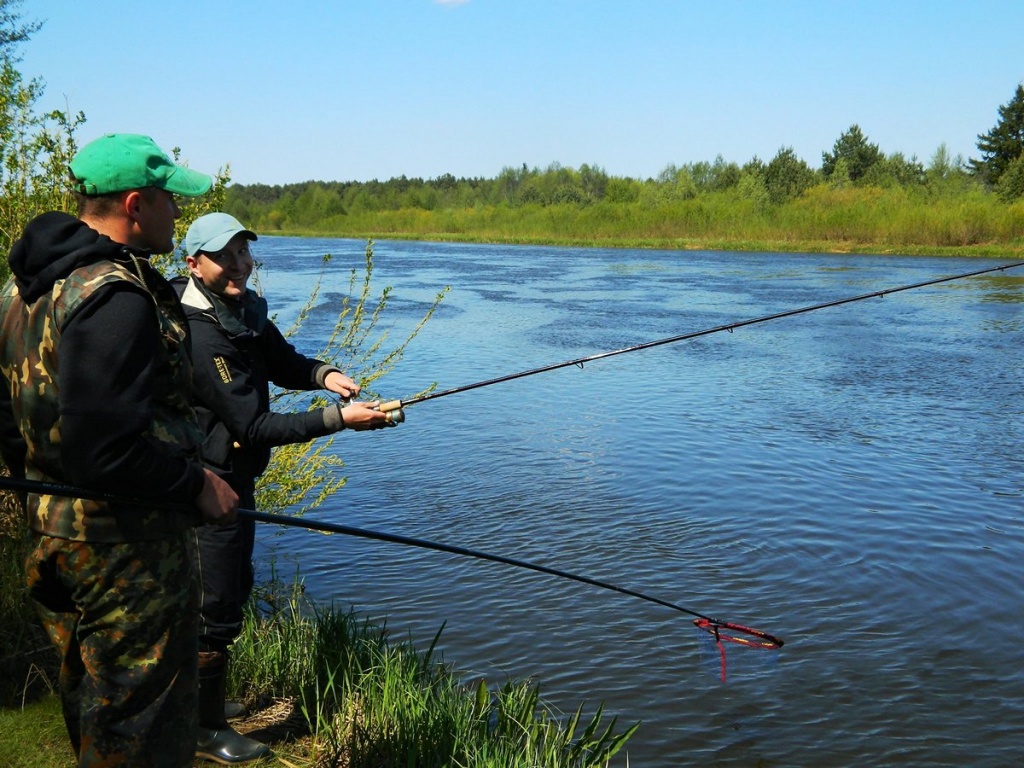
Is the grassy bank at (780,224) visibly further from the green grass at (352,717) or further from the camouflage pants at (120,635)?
the camouflage pants at (120,635)

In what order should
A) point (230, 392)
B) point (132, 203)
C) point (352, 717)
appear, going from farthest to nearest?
point (352, 717)
point (230, 392)
point (132, 203)

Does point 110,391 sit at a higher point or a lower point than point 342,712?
higher

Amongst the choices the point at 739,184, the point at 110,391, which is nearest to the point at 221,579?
the point at 110,391

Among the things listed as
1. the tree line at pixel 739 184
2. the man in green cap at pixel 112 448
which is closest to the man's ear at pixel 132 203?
the man in green cap at pixel 112 448

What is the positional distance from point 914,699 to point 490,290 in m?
25.8

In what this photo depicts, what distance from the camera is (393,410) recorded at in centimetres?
365

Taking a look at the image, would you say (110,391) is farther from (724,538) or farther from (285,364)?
(724,538)

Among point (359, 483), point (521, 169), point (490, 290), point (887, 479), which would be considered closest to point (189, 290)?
point (359, 483)

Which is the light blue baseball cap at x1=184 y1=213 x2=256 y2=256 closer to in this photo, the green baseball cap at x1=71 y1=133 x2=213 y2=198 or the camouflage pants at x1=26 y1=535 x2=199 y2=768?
the green baseball cap at x1=71 y1=133 x2=213 y2=198

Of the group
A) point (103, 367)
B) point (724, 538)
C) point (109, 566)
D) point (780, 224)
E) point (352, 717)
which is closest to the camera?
point (103, 367)

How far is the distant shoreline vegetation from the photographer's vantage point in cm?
4716

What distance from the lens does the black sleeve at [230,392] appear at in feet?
10.9

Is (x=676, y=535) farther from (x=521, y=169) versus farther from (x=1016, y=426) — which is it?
(x=521, y=169)

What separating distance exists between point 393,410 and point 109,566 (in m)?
1.35
